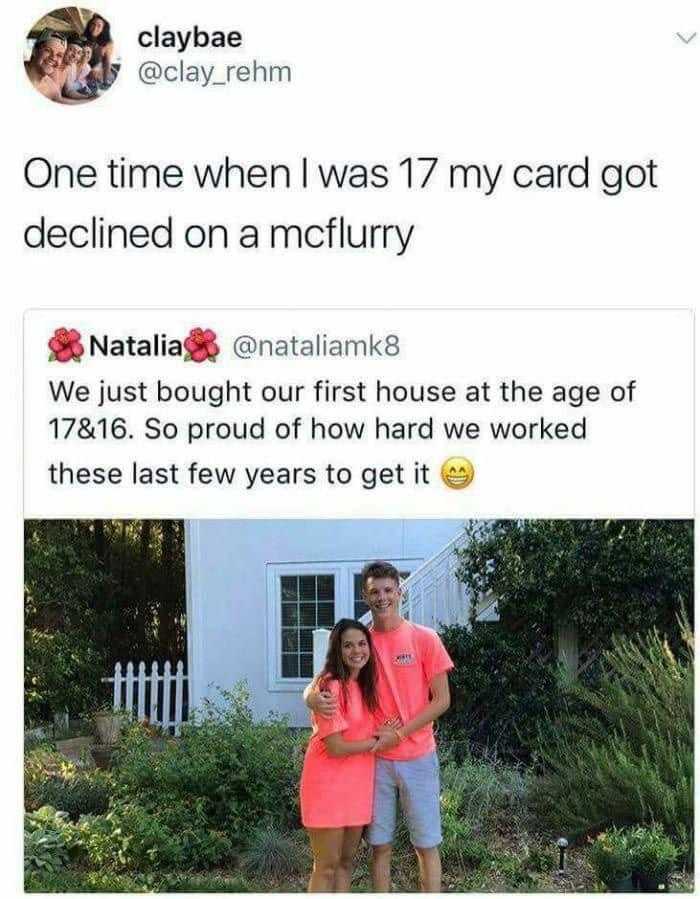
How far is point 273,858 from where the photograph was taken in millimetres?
6762

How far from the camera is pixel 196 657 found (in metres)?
9.27

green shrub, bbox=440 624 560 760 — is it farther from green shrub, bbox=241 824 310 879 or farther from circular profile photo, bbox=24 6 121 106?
circular profile photo, bbox=24 6 121 106

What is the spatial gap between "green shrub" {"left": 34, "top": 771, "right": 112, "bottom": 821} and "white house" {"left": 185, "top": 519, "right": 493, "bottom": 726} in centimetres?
135

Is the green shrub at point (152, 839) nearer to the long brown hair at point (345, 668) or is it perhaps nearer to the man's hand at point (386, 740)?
the man's hand at point (386, 740)

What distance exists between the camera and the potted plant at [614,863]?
6156mm

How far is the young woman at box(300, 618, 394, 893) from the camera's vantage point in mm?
5297

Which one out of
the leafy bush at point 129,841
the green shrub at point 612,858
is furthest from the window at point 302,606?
the green shrub at point 612,858

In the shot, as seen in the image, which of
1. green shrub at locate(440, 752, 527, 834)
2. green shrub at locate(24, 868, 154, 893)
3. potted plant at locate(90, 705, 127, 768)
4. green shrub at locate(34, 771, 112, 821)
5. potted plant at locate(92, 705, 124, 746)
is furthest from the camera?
potted plant at locate(92, 705, 124, 746)

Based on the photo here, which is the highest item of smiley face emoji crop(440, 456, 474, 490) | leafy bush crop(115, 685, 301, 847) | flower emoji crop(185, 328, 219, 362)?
flower emoji crop(185, 328, 219, 362)

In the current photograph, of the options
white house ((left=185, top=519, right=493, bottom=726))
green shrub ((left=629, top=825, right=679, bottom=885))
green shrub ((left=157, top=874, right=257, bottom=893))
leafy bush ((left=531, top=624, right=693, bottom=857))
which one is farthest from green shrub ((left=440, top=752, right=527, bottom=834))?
white house ((left=185, top=519, right=493, bottom=726))

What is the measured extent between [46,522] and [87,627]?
3.93ft

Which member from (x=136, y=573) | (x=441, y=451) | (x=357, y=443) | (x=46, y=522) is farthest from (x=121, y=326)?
(x=136, y=573)

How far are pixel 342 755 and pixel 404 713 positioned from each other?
0.34 metres

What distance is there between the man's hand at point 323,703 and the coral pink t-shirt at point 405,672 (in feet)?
0.83
